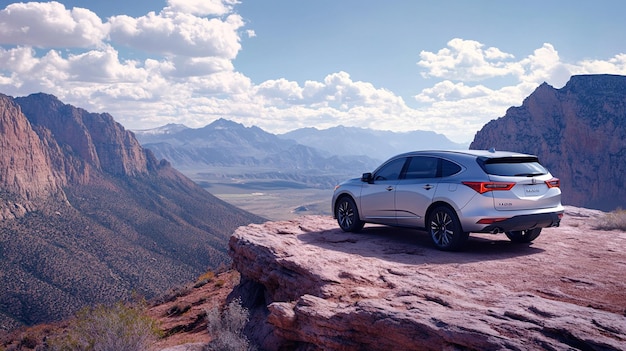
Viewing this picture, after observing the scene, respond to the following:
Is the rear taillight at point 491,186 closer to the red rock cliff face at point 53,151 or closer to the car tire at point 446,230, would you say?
the car tire at point 446,230

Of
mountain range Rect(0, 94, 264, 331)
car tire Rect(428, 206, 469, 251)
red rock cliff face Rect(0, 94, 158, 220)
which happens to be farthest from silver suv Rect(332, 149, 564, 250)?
red rock cliff face Rect(0, 94, 158, 220)

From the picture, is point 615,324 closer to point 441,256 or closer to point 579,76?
point 441,256

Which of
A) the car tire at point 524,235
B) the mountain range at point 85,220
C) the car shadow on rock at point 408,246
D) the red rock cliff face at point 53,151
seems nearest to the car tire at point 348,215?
the car shadow on rock at point 408,246

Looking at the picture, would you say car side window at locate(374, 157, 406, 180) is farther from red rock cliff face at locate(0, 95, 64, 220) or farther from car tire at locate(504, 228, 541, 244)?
red rock cliff face at locate(0, 95, 64, 220)

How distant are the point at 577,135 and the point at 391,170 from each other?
63.9 meters

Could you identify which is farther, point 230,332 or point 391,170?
point 391,170

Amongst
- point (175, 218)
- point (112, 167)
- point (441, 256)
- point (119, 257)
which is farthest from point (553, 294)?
point (112, 167)

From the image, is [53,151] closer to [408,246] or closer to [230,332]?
[408,246]

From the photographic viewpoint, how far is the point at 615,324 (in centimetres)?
481

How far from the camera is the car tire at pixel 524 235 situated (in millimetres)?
9523

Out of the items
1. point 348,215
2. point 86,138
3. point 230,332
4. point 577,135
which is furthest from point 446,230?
point 86,138

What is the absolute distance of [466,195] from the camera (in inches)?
324

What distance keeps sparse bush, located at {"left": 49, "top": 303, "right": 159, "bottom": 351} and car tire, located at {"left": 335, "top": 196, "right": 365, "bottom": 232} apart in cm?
463

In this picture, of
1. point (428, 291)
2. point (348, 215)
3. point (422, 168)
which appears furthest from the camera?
point (348, 215)
